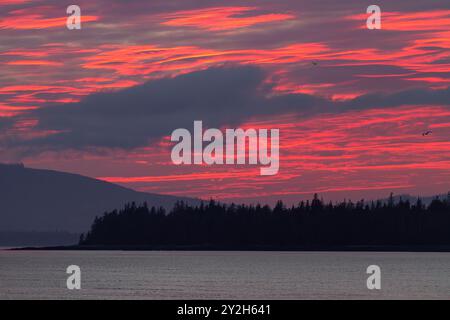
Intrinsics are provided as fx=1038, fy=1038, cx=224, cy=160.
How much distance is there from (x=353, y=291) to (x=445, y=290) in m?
13.8

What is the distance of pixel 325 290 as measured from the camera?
137 metres

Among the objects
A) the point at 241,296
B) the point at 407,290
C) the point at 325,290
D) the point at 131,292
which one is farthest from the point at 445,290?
the point at 131,292

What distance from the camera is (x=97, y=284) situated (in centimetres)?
15238
